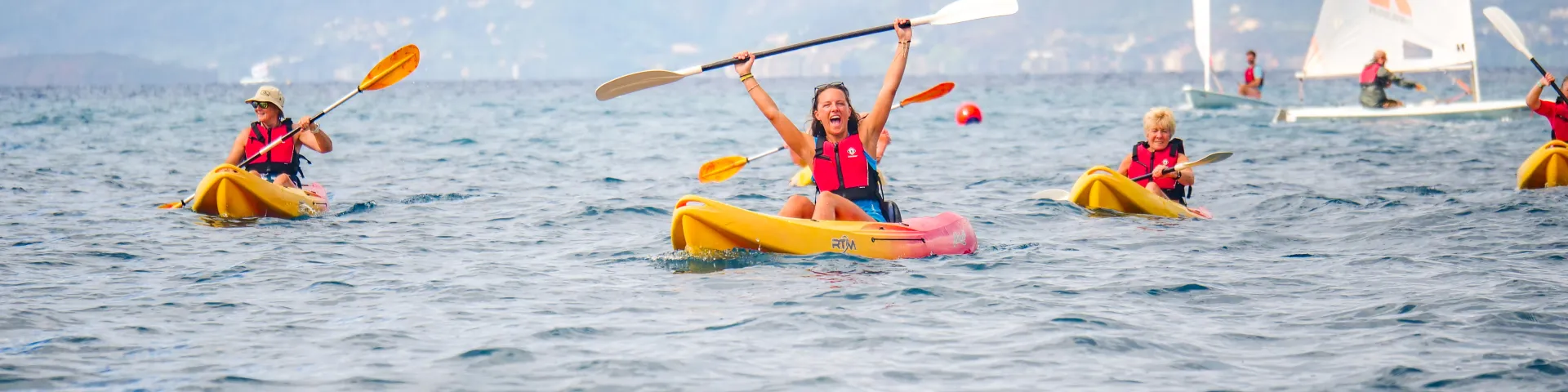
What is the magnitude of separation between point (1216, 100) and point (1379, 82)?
8929 millimetres

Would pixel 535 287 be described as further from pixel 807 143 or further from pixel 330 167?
pixel 330 167

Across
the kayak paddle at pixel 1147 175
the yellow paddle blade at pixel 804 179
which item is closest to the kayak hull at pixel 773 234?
the kayak paddle at pixel 1147 175

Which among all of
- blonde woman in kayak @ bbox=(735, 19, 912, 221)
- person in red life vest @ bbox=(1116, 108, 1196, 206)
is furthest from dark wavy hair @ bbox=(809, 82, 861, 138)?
person in red life vest @ bbox=(1116, 108, 1196, 206)

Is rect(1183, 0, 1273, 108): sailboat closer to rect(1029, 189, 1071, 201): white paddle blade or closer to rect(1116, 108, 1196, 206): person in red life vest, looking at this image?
rect(1029, 189, 1071, 201): white paddle blade

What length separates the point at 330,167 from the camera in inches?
693

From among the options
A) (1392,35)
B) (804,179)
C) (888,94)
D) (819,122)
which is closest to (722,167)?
(819,122)

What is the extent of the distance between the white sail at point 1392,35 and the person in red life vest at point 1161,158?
52.7ft

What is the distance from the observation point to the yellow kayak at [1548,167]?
11016mm

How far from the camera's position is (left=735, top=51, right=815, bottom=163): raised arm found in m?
7.09

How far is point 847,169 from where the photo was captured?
25.1ft

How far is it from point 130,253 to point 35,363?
332 centimetres

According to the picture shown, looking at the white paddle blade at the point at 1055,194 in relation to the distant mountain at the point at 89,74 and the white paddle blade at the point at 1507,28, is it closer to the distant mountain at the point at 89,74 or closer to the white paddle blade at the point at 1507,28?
the white paddle blade at the point at 1507,28

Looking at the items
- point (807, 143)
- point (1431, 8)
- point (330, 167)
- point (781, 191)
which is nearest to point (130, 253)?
point (807, 143)

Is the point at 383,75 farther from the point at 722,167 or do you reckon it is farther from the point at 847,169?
the point at 847,169
